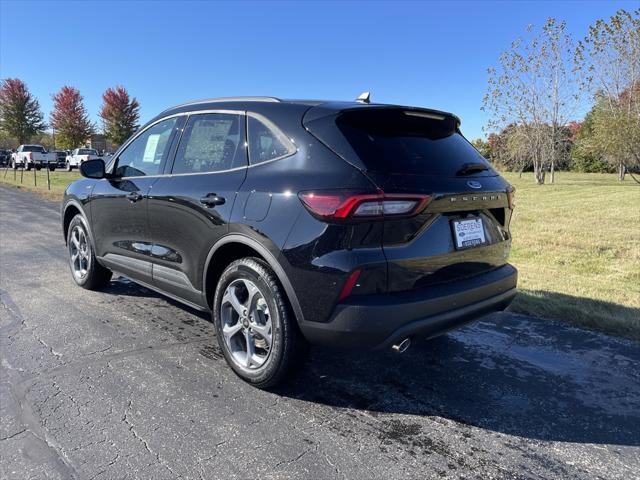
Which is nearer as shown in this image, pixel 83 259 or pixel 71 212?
pixel 83 259

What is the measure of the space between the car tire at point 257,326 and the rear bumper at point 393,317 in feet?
0.60

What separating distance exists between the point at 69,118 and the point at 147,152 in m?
54.6

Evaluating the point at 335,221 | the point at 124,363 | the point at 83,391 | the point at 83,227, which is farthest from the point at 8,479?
the point at 83,227

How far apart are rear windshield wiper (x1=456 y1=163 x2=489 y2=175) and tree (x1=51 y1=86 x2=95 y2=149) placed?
5654 centimetres

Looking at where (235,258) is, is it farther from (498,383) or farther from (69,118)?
(69,118)

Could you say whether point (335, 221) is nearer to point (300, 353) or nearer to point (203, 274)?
point (300, 353)

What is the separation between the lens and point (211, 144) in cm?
366

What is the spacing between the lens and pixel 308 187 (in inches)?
110

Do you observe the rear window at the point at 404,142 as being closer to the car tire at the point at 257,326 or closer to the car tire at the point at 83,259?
the car tire at the point at 257,326

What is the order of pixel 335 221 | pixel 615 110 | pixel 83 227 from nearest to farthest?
1. pixel 335 221
2. pixel 83 227
3. pixel 615 110

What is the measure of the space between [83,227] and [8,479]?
3.41 meters

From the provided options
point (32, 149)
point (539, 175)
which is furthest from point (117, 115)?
point (539, 175)

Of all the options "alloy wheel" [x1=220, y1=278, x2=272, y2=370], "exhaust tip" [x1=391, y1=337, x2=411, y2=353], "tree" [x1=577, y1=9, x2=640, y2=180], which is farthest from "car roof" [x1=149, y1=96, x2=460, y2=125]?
"tree" [x1=577, y1=9, x2=640, y2=180]

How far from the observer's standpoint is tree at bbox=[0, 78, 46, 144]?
47281 mm
